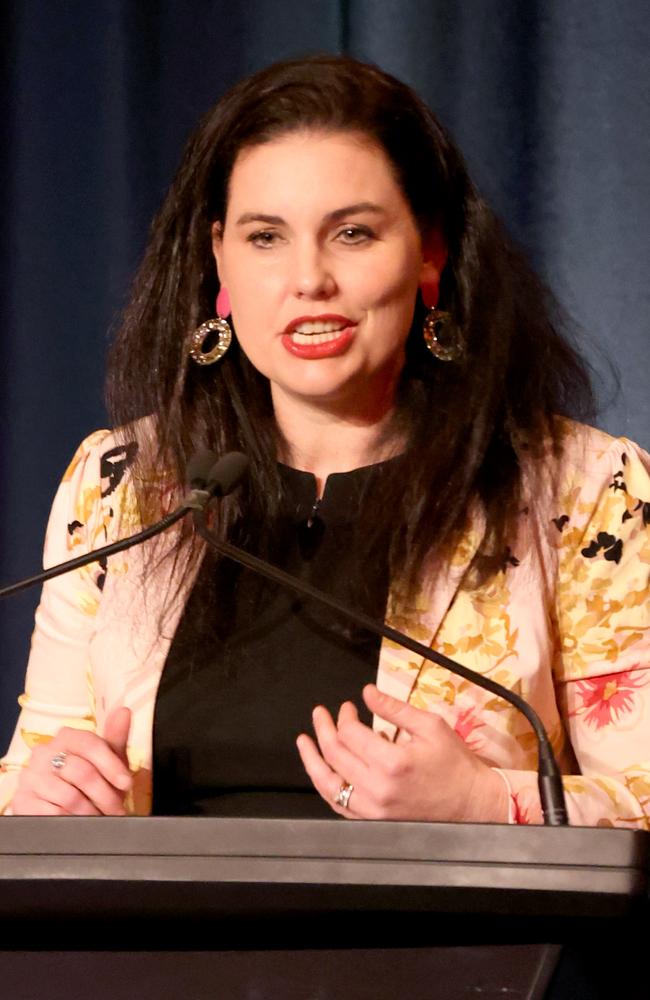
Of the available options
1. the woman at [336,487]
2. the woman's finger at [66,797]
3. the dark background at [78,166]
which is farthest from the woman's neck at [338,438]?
the dark background at [78,166]

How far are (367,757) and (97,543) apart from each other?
0.66m

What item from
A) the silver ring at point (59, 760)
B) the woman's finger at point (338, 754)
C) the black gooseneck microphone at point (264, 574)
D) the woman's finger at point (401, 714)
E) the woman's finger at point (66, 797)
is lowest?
the woman's finger at point (66, 797)

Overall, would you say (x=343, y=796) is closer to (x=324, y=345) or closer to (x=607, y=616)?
(x=607, y=616)

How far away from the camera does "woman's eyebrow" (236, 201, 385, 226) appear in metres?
1.62

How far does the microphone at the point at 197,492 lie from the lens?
122 centimetres

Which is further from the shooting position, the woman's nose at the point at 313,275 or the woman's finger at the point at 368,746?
the woman's nose at the point at 313,275

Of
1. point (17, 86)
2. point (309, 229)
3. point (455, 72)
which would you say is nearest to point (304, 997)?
point (309, 229)

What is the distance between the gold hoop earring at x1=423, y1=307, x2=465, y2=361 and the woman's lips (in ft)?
0.55

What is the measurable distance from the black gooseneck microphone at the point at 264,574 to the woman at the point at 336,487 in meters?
0.24

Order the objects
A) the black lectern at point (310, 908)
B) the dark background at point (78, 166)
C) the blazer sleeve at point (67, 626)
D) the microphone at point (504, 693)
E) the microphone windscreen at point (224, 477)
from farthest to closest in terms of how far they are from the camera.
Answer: the dark background at point (78, 166)
the blazer sleeve at point (67, 626)
the microphone windscreen at point (224, 477)
the microphone at point (504, 693)
the black lectern at point (310, 908)

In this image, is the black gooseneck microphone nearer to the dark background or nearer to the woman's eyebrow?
the woman's eyebrow

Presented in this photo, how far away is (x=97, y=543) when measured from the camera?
1776mm

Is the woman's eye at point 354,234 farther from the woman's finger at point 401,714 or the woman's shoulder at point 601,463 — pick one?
the woman's finger at point 401,714

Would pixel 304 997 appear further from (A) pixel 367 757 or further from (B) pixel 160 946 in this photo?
(A) pixel 367 757
